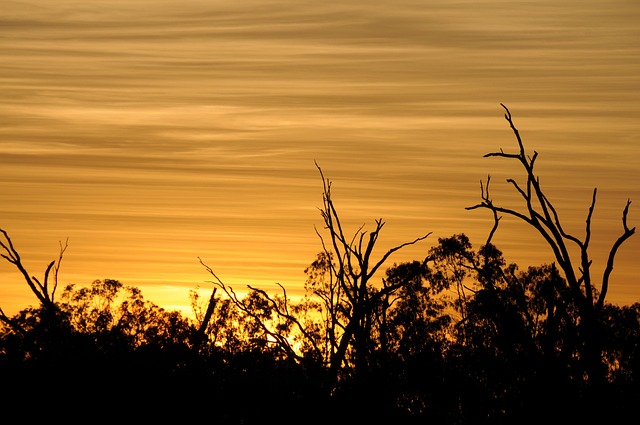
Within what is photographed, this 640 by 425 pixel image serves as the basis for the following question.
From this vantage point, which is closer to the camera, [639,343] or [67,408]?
[67,408]

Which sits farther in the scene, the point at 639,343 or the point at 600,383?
the point at 639,343

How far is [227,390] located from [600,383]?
93.3ft

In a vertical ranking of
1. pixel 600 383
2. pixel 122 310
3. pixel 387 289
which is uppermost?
pixel 122 310

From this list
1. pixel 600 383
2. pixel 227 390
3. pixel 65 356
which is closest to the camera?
pixel 600 383

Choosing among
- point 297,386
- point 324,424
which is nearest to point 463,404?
point 297,386

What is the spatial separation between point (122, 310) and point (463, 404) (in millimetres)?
15743

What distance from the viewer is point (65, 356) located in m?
28.2

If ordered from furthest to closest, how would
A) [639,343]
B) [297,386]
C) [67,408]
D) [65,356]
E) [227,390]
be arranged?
[639,343] → [227,390] → [297,386] → [67,408] → [65,356]

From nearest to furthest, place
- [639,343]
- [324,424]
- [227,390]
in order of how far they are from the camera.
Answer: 1. [324,424]
2. [227,390]
3. [639,343]

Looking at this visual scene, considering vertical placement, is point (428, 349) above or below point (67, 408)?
above

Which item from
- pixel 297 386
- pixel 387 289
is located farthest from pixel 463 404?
pixel 387 289

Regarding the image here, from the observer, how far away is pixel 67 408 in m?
31.6

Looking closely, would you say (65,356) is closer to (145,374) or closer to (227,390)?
(145,374)

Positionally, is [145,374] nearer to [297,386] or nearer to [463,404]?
[297,386]
